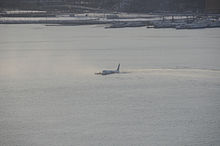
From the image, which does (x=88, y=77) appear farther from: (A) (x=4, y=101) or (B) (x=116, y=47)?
(B) (x=116, y=47)

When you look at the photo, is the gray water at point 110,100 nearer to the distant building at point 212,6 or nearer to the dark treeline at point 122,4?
the distant building at point 212,6

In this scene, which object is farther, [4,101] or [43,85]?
[43,85]

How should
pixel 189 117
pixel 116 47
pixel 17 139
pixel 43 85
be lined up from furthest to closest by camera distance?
pixel 116 47 < pixel 43 85 < pixel 189 117 < pixel 17 139

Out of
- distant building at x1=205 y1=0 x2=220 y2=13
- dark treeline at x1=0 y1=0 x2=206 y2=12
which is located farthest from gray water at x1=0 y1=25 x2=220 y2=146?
dark treeline at x1=0 y1=0 x2=206 y2=12

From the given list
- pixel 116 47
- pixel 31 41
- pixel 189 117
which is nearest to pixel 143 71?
pixel 189 117

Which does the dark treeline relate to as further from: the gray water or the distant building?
the gray water

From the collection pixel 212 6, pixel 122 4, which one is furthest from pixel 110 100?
pixel 122 4
